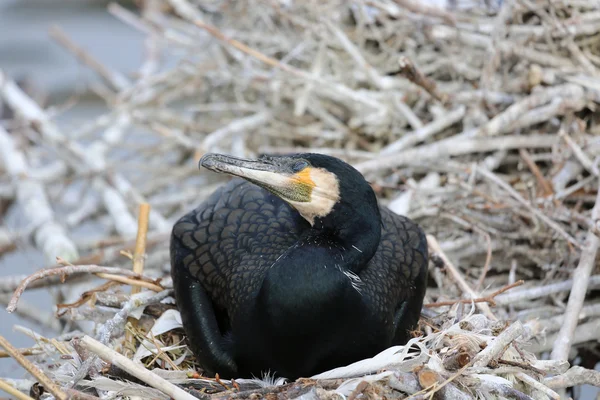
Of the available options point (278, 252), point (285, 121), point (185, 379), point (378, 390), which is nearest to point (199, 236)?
point (278, 252)

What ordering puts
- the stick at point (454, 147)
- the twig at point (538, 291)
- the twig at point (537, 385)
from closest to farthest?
the twig at point (537, 385) < the twig at point (538, 291) < the stick at point (454, 147)

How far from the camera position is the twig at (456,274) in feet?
8.56

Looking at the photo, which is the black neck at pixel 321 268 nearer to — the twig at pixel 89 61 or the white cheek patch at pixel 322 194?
the white cheek patch at pixel 322 194

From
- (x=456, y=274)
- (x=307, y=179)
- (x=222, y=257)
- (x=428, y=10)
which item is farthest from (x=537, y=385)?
(x=428, y=10)

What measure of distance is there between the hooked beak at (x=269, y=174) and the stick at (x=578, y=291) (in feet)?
2.81

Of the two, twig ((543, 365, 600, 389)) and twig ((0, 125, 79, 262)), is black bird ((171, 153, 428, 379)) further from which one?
twig ((0, 125, 79, 262))

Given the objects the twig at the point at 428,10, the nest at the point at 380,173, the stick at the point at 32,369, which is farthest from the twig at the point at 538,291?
the stick at the point at 32,369

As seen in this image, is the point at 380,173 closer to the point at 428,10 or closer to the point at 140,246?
the point at 428,10

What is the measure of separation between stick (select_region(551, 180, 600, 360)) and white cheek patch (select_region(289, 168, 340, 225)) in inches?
31.1

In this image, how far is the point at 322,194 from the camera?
7.48ft

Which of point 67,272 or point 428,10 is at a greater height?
point 428,10

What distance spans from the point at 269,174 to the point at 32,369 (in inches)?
28.8

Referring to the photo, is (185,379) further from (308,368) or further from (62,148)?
(62,148)

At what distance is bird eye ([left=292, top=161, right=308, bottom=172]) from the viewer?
7.45 feet
